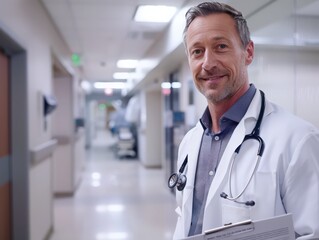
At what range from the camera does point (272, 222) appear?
96 cm

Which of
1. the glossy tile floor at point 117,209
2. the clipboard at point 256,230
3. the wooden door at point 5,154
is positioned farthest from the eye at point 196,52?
the glossy tile floor at point 117,209

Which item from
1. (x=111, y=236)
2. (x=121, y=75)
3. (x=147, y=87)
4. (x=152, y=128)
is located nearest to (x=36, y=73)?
(x=111, y=236)

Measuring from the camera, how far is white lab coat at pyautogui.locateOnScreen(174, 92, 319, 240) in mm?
988

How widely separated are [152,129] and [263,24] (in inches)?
256

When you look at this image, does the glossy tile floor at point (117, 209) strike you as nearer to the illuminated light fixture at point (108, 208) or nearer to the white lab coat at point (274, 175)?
the illuminated light fixture at point (108, 208)

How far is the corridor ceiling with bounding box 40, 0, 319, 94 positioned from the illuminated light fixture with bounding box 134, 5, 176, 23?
10cm

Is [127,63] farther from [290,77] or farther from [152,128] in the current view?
[290,77]

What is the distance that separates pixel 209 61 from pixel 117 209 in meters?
4.08

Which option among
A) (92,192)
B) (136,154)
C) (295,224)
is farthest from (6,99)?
(136,154)

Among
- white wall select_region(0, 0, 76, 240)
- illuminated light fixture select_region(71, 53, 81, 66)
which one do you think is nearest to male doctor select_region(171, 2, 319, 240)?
white wall select_region(0, 0, 76, 240)

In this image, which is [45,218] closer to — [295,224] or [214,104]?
[214,104]

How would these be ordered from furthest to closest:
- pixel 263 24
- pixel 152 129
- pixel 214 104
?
pixel 152 129 → pixel 263 24 → pixel 214 104

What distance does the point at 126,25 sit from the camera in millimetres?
4512

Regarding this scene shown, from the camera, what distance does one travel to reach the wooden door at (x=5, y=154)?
261 cm
